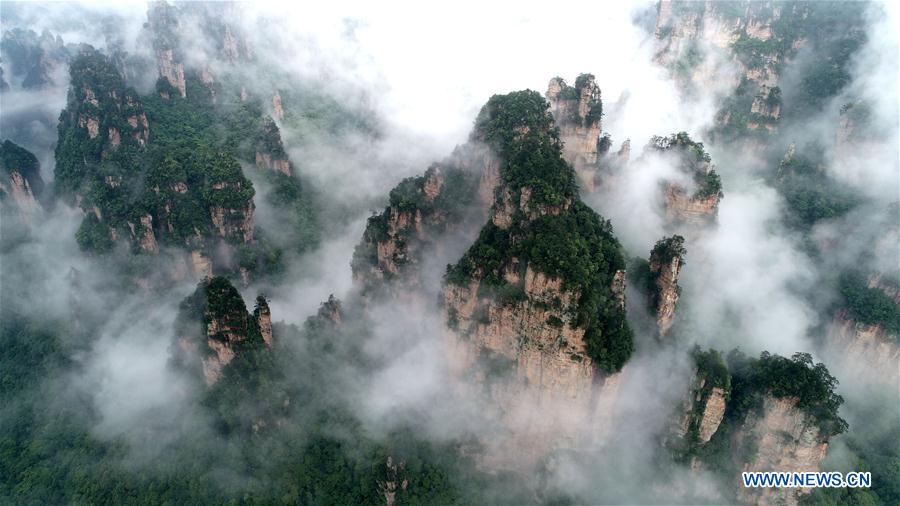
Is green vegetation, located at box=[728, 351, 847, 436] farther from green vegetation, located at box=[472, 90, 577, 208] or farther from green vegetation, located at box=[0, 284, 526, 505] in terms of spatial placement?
green vegetation, located at box=[0, 284, 526, 505]

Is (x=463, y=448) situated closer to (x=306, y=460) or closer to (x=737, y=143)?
(x=306, y=460)

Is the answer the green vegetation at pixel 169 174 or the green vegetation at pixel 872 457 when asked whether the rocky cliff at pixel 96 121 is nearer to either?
the green vegetation at pixel 169 174

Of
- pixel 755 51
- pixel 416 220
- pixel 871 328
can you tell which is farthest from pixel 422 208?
pixel 755 51

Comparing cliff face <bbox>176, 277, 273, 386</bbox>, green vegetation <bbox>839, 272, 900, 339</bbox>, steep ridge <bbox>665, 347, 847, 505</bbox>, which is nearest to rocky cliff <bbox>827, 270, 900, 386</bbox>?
green vegetation <bbox>839, 272, 900, 339</bbox>

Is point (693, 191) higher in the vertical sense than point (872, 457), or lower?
higher

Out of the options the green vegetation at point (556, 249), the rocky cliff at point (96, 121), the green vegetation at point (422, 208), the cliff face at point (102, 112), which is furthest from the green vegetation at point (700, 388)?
the cliff face at point (102, 112)

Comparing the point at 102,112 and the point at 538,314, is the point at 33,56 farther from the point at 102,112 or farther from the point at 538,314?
the point at 538,314
